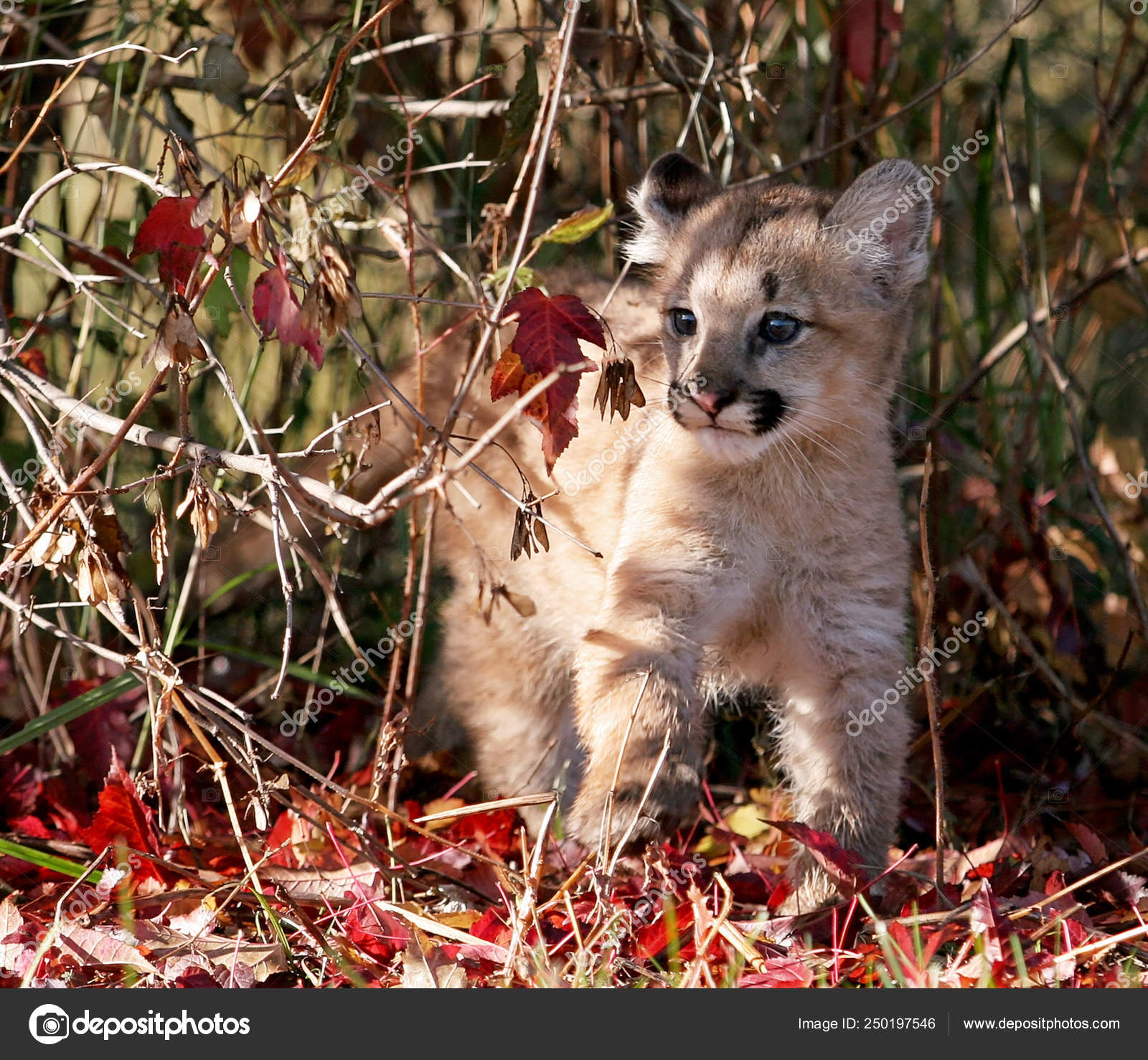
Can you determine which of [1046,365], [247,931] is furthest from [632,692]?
[1046,365]

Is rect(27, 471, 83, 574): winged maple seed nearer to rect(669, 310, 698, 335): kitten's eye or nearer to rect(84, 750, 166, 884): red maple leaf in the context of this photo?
rect(84, 750, 166, 884): red maple leaf

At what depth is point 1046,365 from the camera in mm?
4625

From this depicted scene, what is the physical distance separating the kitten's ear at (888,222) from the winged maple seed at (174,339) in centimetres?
206

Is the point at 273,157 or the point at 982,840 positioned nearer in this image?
the point at 982,840

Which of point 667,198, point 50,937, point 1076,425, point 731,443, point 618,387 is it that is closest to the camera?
point 50,937

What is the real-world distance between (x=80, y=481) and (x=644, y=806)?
68.7 inches

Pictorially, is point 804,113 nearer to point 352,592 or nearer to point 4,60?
point 352,592

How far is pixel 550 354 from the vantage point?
286 centimetres

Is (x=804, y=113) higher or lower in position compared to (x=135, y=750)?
higher

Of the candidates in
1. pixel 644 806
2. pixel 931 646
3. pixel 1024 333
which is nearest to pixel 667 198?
pixel 1024 333

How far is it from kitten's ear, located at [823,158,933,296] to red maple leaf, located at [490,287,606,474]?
1.28m

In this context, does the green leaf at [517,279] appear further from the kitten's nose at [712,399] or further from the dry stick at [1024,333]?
the dry stick at [1024,333]

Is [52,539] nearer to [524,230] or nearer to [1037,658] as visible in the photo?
[524,230]

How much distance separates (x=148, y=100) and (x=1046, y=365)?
3432 mm
